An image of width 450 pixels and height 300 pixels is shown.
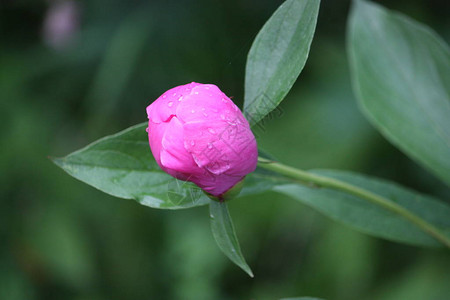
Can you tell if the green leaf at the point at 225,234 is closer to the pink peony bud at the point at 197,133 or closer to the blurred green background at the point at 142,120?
the pink peony bud at the point at 197,133

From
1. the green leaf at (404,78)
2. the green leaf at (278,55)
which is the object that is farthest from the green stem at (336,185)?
the green leaf at (404,78)

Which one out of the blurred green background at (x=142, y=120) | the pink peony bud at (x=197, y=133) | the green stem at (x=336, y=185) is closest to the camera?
the pink peony bud at (x=197, y=133)

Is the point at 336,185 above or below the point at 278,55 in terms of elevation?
below

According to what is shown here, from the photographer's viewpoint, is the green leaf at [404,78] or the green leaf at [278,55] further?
the green leaf at [404,78]

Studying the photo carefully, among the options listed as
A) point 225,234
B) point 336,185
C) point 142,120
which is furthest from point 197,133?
point 142,120

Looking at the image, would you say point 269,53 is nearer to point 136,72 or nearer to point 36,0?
point 136,72

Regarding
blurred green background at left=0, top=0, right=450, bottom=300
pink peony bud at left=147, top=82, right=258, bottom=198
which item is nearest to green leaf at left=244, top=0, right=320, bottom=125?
pink peony bud at left=147, top=82, right=258, bottom=198

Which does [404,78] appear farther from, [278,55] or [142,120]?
[142,120]
